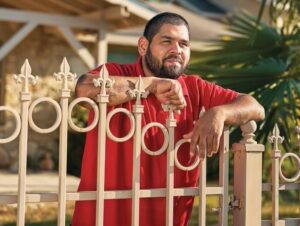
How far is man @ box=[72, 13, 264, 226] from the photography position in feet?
9.12

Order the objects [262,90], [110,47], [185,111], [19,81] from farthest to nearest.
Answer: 1. [110,47]
2. [262,90]
3. [185,111]
4. [19,81]

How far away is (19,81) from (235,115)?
97cm

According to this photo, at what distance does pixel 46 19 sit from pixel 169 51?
23.5 ft

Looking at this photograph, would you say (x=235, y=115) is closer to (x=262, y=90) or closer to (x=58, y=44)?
(x=262, y=90)

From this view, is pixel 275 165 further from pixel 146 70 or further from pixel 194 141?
pixel 146 70

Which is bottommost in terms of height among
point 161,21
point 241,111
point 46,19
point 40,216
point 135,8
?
point 40,216

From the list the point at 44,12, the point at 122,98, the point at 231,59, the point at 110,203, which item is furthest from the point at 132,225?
the point at 44,12

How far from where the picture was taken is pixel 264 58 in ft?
18.5

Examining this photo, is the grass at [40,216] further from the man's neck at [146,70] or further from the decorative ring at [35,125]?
the decorative ring at [35,125]

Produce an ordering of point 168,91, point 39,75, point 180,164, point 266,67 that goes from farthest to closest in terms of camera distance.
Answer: point 39,75 < point 266,67 < point 180,164 < point 168,91

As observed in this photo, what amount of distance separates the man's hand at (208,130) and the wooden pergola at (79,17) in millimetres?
6788

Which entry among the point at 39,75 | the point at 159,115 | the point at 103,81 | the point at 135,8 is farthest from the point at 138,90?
Result: the point at 39,75

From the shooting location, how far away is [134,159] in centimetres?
274

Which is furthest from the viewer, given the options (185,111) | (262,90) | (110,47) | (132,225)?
(110,47)
